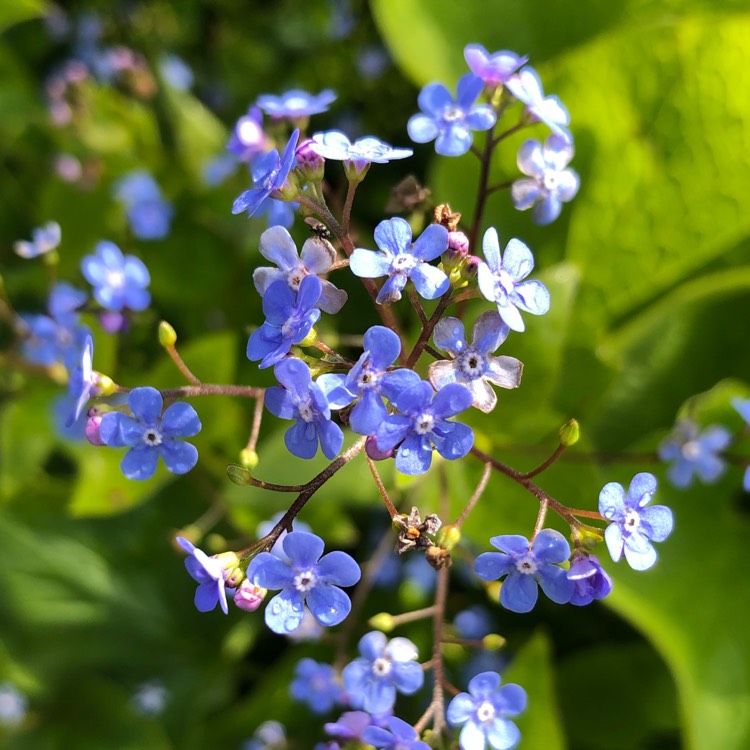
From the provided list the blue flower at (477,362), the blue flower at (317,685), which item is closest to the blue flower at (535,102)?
the blue flower at (477,362)

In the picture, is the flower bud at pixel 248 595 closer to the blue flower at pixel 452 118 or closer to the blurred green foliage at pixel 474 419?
the blurred green foliage at pixel 474 419

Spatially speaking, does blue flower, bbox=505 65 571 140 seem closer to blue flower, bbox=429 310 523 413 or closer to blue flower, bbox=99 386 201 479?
blue flower, bbox=429 310 523 413

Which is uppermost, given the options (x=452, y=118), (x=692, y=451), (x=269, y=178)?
(x=452, y=118)

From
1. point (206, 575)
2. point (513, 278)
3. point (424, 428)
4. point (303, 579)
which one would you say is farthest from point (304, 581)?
point (513, 278)

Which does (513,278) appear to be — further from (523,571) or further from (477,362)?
(523,571)


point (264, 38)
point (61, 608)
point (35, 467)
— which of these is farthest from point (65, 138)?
point (61, 608)
